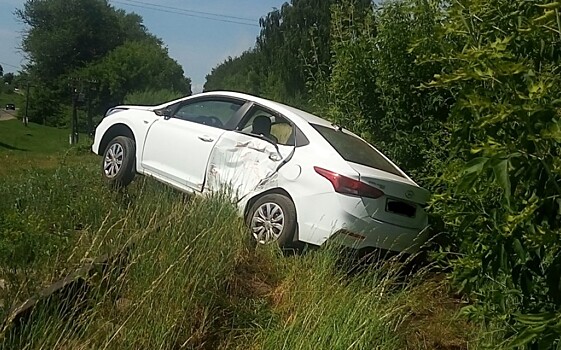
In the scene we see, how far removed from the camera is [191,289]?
183 inches

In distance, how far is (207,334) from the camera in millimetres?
4520

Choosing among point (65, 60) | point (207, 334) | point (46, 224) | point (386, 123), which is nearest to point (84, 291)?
point (207, 334)

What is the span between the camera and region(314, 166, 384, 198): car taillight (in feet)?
21.7

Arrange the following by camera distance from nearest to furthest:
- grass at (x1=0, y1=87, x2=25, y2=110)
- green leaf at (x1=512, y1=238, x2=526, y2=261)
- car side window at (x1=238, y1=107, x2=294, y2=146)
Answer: green leaf at (x1=512, y1=238, x2=526, y2=261) < car side window at (x1=238, y1=107, x2=294, y2=146) < grass at (x1=0, y1=87, x2=25, y2=110)

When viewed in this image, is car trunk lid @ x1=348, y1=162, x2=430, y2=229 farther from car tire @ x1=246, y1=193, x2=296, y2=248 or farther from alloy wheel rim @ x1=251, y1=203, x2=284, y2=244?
alloy wheel rim @ x1=251, y1=203, x2=284, y2=244

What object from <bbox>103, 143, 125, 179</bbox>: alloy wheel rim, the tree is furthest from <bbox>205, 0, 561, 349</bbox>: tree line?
the tree

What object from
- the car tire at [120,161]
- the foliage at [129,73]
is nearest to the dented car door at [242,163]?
the car tire at [120,161]

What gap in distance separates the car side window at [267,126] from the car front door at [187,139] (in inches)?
7.9

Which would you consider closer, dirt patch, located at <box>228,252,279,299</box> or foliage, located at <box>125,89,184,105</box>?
dirt patch, located at <box>228,252,279,299</box>

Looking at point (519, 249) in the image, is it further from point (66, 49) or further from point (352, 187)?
point (66, 49)

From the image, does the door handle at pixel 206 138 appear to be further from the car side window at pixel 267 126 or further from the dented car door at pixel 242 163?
the car side window at pixel 267 126

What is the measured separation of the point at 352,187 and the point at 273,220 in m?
0.91

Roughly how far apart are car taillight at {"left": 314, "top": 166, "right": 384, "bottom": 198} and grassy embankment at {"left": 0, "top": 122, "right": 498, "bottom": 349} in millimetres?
733

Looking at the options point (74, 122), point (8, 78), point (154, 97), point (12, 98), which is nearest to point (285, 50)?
point (154, 97)
